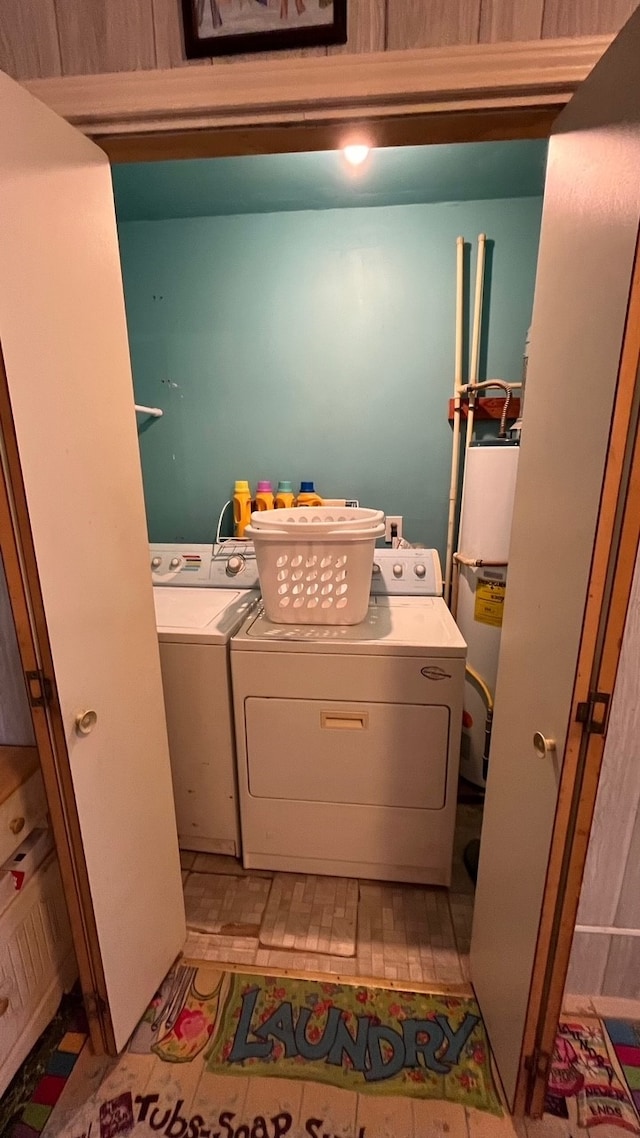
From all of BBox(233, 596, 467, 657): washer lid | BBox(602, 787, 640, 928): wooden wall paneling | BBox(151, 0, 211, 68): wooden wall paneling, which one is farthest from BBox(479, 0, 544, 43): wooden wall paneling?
BBox(602, 787, 640, 928): wooden wall paneling

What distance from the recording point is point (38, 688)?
2.98 ft

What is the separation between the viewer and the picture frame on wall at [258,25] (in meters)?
0.81

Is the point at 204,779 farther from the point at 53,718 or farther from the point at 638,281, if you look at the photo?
the point at 638,281

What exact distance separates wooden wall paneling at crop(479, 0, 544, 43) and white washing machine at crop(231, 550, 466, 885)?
124 centimetres

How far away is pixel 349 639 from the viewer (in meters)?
1.48

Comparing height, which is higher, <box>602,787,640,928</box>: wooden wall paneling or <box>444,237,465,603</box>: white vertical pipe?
<box>444,237,465,603</box>: white vertical pipe

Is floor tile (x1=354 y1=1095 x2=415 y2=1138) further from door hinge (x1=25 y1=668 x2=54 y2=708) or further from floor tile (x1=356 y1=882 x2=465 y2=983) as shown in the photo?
door hinge (x1=25 y1=668 x2=54 y2=708)

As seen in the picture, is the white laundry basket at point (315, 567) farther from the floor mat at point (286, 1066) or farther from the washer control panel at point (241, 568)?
the floor mat at point (286, 1066)

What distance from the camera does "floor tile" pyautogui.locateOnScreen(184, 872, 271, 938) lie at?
1.53m

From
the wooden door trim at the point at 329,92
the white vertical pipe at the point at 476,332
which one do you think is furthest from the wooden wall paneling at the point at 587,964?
the wooden door trim at the point at 329,92

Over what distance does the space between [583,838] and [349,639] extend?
771 mm

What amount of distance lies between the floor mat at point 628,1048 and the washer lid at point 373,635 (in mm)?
965

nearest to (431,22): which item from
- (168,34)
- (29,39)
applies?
(168,34)

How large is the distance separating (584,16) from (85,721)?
144 centimetres
